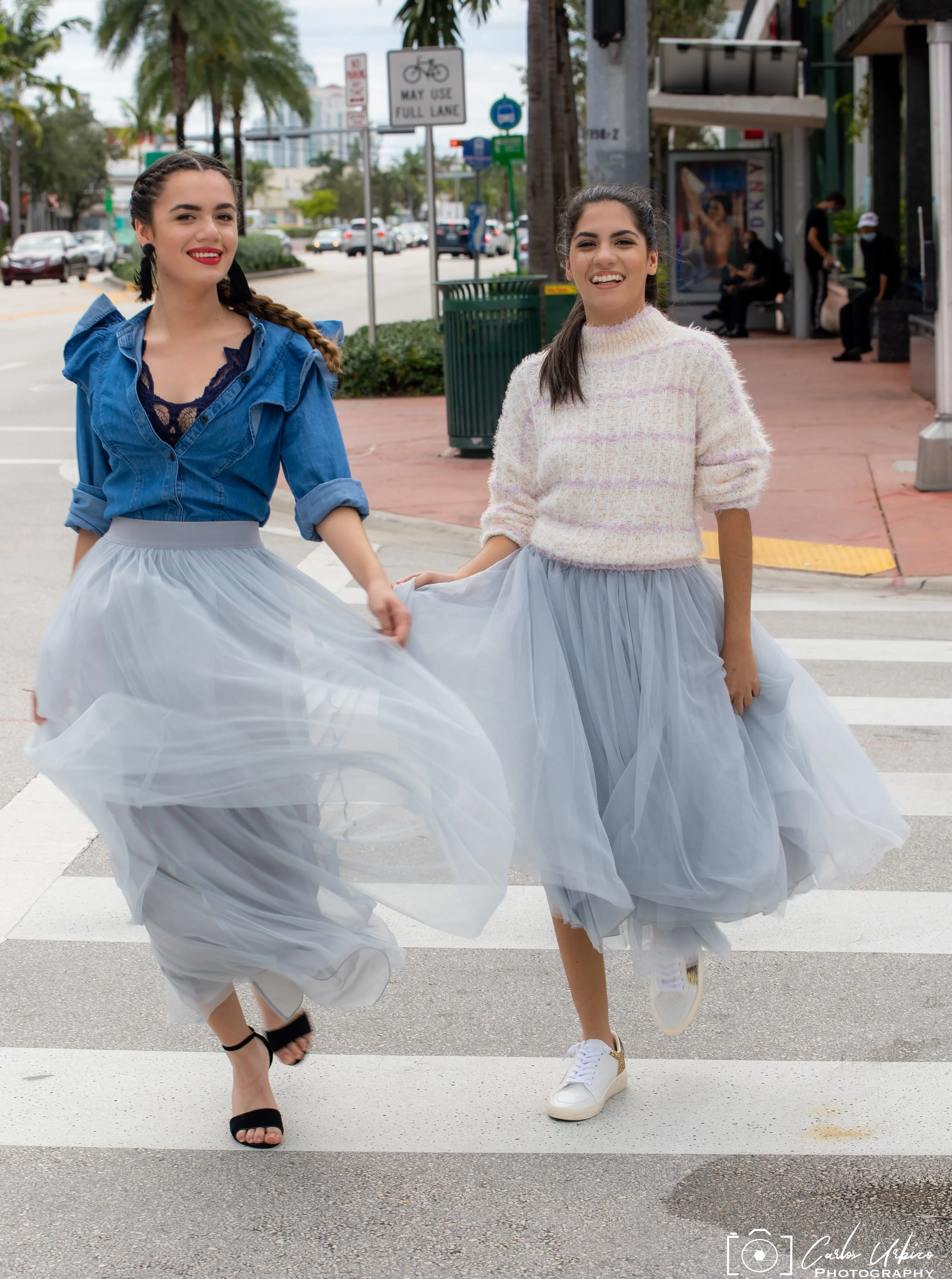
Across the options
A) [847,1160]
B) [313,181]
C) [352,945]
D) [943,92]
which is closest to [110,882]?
[352,945]

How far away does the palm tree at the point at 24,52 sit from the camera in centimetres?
6681

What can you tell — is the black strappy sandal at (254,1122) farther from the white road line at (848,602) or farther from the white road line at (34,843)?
the white road line at (848,602)

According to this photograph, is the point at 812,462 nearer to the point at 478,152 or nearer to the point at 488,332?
the point at 488,332

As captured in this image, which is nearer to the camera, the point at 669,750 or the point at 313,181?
the point at 669,750

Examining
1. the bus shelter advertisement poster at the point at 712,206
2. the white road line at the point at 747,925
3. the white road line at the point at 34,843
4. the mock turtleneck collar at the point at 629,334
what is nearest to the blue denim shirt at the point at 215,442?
the mock turtleneck collar at the point at 629,334

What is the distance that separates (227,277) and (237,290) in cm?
4

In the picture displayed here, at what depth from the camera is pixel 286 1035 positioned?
3.30 meters

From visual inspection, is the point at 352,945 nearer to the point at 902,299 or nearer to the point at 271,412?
the point at 271,412

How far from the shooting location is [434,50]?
1783 cm

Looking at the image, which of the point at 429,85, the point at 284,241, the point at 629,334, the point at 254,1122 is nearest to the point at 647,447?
the point at 629,334

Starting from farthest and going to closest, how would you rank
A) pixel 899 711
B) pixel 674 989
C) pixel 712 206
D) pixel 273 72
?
1. pixel 273 72
2. pixel 712 206
3. pixel 899 711
4. pixel 674 989

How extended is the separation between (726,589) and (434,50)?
53.4 feet

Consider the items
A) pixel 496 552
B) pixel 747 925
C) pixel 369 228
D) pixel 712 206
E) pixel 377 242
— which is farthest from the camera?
pixel 377 242

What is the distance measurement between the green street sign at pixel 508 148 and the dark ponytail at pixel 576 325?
21460mm
